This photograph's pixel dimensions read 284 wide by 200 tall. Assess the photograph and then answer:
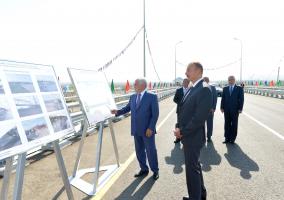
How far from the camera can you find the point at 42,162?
25.1ft

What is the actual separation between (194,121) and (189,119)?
0.15 meters

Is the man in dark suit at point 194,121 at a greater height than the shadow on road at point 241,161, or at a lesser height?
greater

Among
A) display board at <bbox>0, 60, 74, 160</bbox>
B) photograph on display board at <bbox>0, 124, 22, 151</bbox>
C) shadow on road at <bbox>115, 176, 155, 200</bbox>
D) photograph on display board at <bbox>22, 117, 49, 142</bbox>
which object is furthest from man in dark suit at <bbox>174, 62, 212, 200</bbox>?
photograph on display board at <bbox>0, 124, 22, 151</bbox>

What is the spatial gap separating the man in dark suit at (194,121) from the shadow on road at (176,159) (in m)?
2.01

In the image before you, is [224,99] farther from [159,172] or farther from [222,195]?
[222,195]

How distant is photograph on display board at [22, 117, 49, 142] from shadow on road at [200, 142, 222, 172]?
3848mm

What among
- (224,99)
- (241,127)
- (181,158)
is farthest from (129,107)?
(241,127)

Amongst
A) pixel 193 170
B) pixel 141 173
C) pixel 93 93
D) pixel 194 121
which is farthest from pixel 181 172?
pixel 194 121

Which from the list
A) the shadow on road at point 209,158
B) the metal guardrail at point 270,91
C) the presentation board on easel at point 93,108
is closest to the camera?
the presentation board on easel at point 93,108

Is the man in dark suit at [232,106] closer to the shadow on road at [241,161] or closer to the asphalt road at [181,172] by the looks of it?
the asphalt road at [181,172]

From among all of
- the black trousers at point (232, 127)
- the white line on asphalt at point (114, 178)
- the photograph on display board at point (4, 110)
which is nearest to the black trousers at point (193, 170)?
the white line on asphalt at point (114, 178)

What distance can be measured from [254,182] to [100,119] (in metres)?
2.99

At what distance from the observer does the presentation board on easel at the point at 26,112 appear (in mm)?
3523

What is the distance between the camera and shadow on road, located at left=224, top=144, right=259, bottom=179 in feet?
22.3
